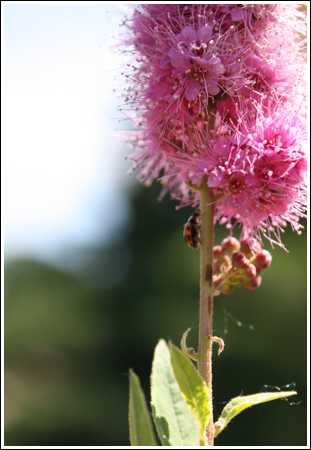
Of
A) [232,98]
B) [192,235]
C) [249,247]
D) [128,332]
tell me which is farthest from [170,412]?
[128,332]

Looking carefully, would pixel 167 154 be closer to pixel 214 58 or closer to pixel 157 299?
pixel 214 58

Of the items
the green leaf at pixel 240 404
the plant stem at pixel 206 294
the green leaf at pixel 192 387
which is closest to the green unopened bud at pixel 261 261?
the plant stem at pixel 206 294

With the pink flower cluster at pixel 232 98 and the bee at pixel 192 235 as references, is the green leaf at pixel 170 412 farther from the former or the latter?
the pink flower cluster at pixel 232 98

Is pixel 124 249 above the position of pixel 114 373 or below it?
above

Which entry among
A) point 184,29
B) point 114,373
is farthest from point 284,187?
point 114,373

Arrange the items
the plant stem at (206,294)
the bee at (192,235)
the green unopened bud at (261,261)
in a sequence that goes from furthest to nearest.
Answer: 1. the green unopened bud at (261,261)
2. the bee at (192,235)
3. the plant stem at (206,294)
